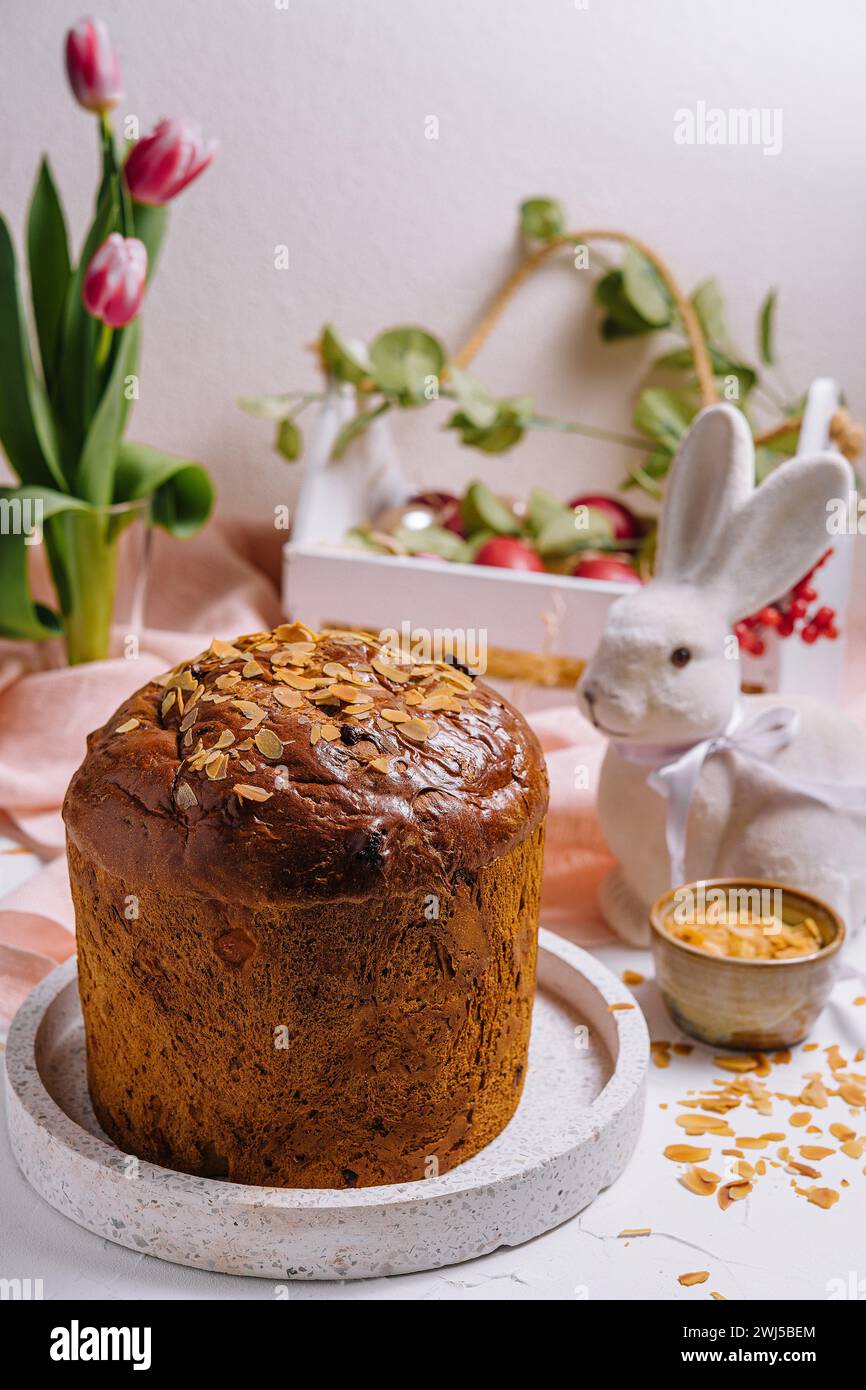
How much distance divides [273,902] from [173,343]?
1683 mm

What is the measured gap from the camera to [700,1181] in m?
1.09

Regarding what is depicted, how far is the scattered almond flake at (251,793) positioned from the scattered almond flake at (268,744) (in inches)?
1.2

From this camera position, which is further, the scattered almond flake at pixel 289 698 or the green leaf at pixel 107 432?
the green leaf at pixel 107 432

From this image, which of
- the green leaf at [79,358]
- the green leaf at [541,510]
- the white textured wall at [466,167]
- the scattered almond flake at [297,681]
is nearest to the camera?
the scattered almond flake at [297,681]

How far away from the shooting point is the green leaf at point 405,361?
2.12 metres

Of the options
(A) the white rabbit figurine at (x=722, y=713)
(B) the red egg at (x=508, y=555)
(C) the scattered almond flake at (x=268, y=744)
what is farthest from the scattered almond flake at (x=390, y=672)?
(B) the red egg at (x=508, y=555)

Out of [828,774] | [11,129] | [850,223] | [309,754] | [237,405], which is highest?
[11,129]

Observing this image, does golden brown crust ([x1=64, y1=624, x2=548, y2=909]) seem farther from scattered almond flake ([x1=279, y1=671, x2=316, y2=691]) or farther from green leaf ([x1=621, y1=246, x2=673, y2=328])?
green leaf ([x1=621, y1=246, x2=673, y2=328])

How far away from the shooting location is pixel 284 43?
225cm

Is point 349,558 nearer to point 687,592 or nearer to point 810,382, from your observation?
point 687,592

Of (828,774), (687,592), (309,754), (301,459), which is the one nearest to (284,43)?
(301,459)

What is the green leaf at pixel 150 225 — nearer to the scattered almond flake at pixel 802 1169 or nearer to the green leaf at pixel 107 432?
the green leaf at pixel 107 432

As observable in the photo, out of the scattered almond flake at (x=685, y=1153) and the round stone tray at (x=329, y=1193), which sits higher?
the round stone tray at (x=329, y=1193)

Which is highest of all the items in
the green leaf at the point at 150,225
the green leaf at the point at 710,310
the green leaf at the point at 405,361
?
the green leaf at the point at 150,225
